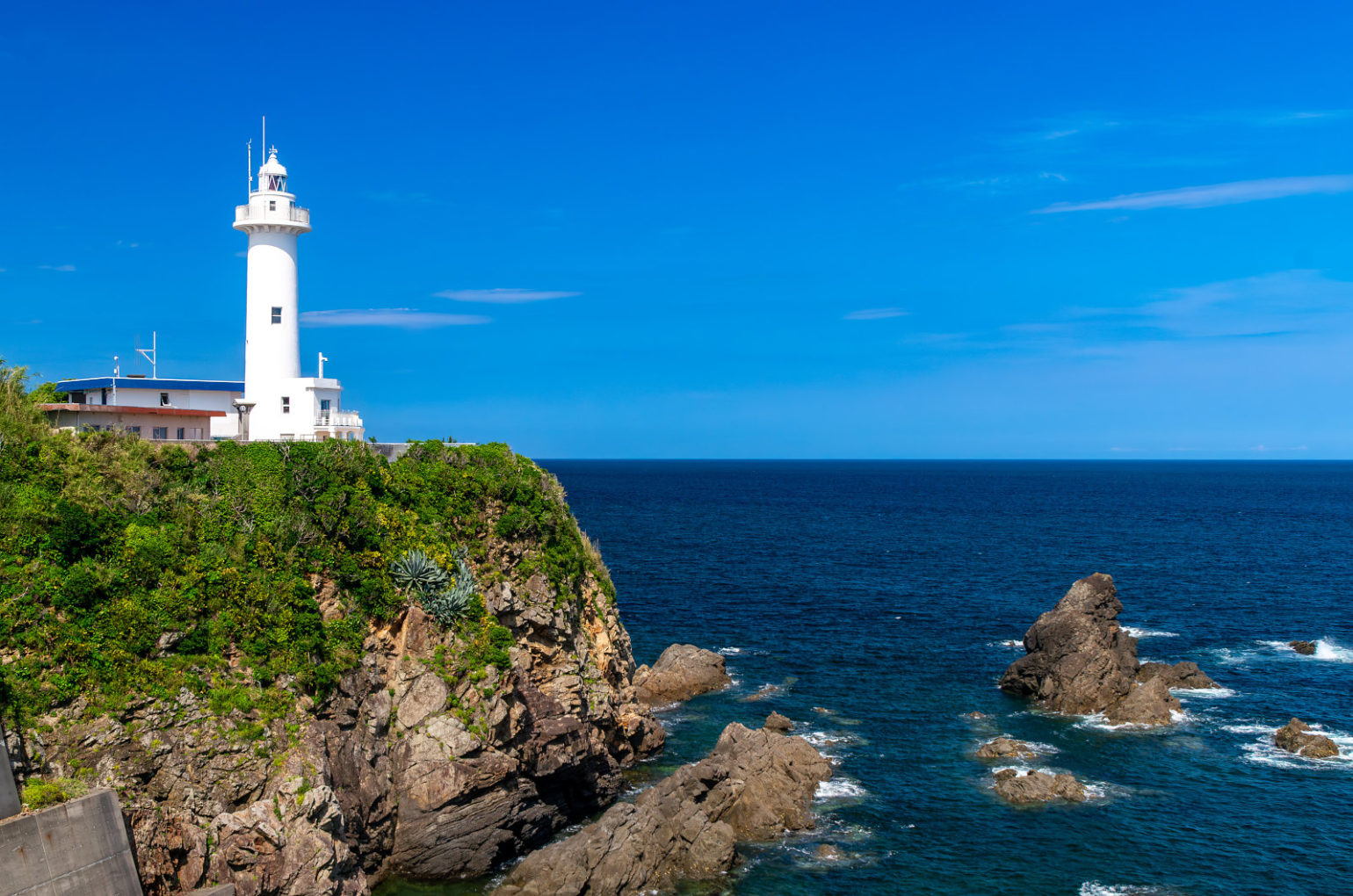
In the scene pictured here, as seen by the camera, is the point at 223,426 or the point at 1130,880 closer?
the point at 1130,880

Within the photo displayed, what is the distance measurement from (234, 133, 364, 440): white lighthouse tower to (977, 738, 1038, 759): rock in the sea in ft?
115

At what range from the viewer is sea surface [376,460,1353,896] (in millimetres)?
33656

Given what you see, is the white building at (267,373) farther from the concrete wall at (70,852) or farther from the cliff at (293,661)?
the concrete wall at (70,852)

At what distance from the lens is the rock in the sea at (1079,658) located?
163 ft

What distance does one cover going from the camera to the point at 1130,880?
32312 millimetres

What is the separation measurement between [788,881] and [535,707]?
35.0ft

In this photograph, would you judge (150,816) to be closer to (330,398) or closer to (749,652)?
(330,398)

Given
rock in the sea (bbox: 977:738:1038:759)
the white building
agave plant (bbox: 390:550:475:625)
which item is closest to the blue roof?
the white building

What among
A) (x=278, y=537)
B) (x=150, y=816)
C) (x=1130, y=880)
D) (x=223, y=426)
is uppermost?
(x=223, y=426)

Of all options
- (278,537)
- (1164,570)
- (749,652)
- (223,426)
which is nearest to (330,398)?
(223,426)

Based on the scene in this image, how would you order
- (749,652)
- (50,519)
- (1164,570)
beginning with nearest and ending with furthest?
(50,519) < (749,652) < (1164,570)

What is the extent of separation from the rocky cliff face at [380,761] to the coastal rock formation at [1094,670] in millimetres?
22650

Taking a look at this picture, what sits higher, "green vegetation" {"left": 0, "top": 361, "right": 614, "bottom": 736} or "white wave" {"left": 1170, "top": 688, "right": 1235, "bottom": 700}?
"green vegetation" {"left": 0, "top": 361, "right": 614, "bottom": 736}

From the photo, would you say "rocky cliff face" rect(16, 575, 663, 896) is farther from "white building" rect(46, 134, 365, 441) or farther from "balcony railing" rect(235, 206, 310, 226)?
"balcony railing" rect(235, 206, 310, 226)
